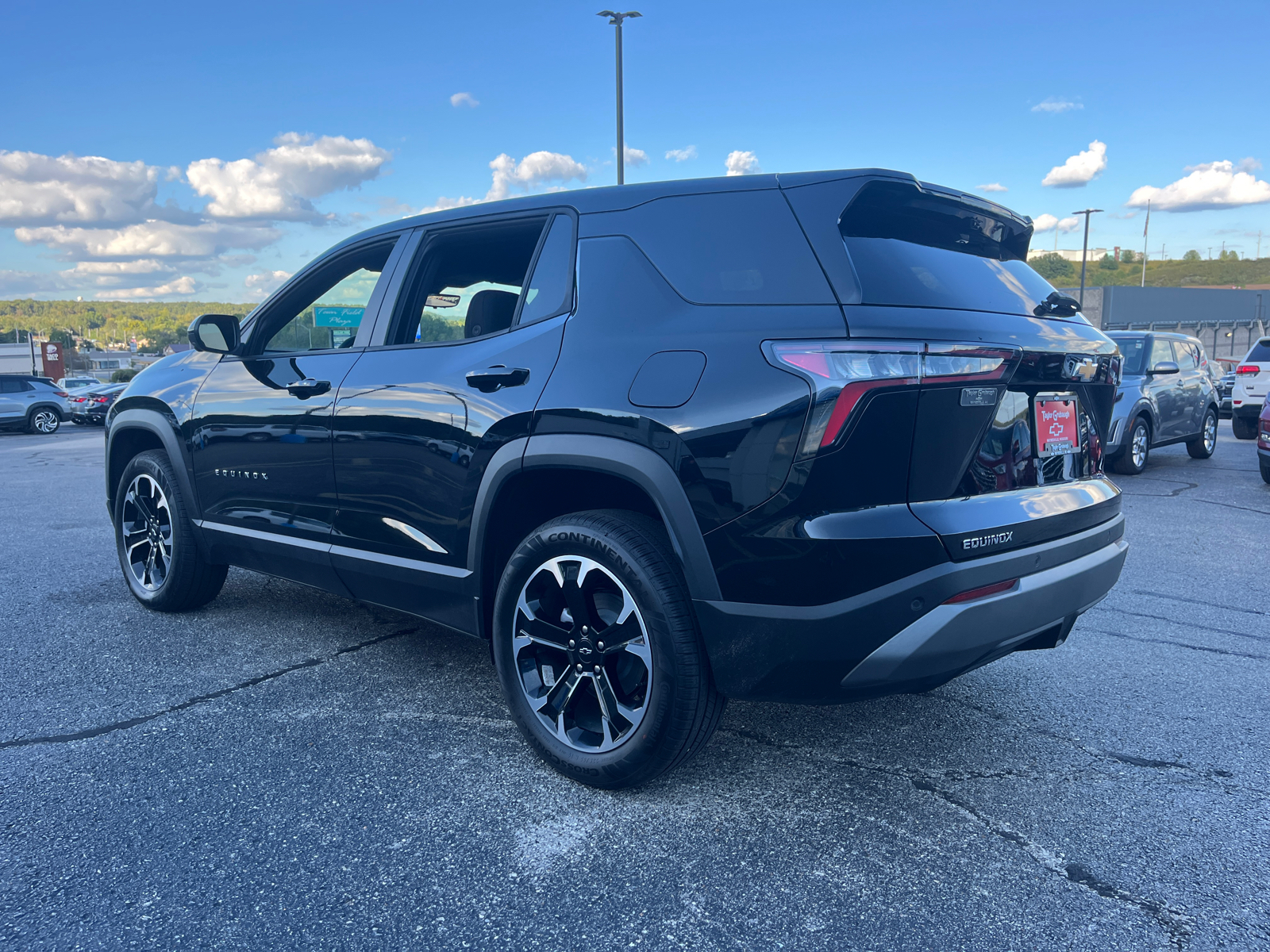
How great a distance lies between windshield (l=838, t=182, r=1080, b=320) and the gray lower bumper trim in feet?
2.64

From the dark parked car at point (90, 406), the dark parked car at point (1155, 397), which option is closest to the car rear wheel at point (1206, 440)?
the dark parked car at point (1155, 397)

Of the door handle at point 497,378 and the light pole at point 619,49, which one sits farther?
the light pole at point 619,49

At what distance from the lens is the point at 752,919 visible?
2094mm

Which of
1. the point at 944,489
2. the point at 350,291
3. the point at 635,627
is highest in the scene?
the point at 350,291

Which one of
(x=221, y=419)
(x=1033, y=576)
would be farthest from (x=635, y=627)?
(x=221, y=419)

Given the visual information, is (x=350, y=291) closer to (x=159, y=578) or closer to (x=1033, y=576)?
(x=159, y=578)

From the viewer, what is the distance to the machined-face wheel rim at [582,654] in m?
2.62

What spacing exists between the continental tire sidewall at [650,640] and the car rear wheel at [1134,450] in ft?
31.5

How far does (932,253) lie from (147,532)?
13.3 feet

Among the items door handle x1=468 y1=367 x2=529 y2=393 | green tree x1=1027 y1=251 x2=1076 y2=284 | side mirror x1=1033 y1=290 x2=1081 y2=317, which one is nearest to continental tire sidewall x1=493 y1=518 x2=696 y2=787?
door handle x1=468 y1=367 x2=529 y2=393

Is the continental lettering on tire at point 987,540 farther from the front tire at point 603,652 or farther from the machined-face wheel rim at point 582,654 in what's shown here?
the machined-face wheel rim at point 582,654

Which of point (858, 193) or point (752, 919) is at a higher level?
point (858, 193)

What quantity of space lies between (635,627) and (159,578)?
320 cm

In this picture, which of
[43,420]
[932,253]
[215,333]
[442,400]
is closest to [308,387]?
[215,333]
